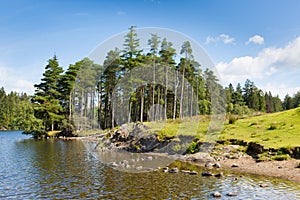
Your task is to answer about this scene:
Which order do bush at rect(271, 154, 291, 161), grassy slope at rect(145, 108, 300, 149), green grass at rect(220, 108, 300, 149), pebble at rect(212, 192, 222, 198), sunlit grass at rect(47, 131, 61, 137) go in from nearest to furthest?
pebble at rect(212, 192, 222, 198) < bush at rect(271, 154, 291, 161) < green grass at rect(220, 108, 300, 149) < grassy slope at rect(145, 108, 300, 149) < sunlit grass at rect(47, 131, 61, 137)

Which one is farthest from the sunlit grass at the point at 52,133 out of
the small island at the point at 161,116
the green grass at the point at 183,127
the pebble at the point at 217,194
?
the pebble at the point at 217,194

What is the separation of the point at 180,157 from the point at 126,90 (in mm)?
26147

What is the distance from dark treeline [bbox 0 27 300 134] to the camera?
173 feet

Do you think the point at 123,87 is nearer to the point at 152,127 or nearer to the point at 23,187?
the point at 152,127

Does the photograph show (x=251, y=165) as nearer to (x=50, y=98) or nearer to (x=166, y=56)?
(x=166, y=56)

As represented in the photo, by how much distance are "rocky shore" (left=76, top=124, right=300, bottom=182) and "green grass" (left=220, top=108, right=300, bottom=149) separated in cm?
169

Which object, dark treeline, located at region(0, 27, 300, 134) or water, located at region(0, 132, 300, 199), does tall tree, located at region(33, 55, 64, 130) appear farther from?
water, located at region(0, 132, 300, 199)

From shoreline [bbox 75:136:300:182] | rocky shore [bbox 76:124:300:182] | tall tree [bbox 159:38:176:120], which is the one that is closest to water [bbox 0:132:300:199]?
shoreline [bbox 75:136:300:182]

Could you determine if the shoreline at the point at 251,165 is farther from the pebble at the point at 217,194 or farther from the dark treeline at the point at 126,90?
the dark treeline at the point at 126,90

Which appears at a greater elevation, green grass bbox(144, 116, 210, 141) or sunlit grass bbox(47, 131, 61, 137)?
green grass bbox(144, 116, 210, 141)

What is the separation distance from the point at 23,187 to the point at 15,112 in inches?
5150

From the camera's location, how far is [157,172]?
22922mm

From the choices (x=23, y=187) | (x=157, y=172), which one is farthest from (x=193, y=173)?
(x=23, y=187)

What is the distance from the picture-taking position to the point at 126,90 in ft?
177
